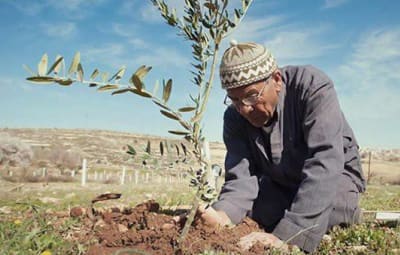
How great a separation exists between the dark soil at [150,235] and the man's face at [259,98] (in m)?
0.91

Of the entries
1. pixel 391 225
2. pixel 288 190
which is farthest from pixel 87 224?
pixel 391 225

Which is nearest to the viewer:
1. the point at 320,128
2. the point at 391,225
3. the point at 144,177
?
the point at 320,128

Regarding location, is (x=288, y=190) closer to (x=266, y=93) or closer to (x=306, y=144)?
(x=306, y=144)

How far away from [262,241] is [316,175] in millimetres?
637

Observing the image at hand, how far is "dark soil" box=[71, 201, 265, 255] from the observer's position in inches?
119

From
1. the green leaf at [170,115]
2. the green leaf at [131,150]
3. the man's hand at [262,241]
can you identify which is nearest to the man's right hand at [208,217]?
the man's hand at [262,241]

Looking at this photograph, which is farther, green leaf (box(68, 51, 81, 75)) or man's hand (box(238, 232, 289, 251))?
man's hand (box(238, 232, 289, 251))

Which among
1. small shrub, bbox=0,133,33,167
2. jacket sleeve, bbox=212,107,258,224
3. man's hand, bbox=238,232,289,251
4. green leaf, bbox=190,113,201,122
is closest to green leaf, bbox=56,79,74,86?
green leaf, bbox=190,113,201,122

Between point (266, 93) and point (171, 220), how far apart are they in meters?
1.24

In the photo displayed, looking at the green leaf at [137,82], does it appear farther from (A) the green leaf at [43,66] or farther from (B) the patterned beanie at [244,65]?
(B) the patterned beanie at [244,65]

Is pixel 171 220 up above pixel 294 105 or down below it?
below

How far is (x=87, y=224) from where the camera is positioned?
390cm

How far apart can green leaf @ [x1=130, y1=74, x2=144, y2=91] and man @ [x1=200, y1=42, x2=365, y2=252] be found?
128 centimetres

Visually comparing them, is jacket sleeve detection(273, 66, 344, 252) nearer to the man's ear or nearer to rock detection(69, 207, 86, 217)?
the man's ear
